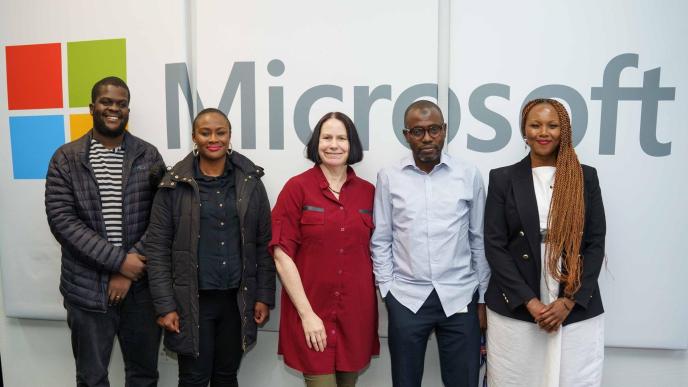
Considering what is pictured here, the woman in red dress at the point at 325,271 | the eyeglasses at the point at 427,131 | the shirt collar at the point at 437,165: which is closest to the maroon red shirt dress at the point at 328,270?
the woman in red dress at the point at 325,271

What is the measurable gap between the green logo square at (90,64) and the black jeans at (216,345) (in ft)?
4.45

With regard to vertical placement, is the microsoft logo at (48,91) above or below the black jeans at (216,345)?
above

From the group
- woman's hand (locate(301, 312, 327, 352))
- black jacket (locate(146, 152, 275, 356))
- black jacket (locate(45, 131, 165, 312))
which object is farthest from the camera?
black jacket (locate(45, 131, 165, 312))

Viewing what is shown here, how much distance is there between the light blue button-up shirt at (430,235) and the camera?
178 centimetres

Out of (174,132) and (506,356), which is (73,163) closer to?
(174,132)

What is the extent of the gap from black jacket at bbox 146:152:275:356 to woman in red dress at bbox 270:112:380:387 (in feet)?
0.56

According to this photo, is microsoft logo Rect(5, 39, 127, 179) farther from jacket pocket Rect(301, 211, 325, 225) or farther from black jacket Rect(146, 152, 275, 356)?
jacket pocket Rect(301, 211, 325, 225)

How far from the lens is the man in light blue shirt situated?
5.84 feet

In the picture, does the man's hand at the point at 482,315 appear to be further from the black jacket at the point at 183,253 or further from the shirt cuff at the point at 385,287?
the black jacket at the point at 183,253

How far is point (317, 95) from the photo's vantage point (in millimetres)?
2266

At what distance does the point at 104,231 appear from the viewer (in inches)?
79.5

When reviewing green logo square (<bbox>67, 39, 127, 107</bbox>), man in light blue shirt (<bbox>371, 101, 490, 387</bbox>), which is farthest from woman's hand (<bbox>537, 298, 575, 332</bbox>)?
green logo square (<bbox>67, 39, 127, 107</bbox>)

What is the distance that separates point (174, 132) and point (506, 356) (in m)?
1.95

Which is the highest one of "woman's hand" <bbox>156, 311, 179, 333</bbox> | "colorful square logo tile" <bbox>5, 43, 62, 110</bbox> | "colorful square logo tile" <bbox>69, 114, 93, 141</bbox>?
"colorful square logo tile" <bbox>5, 43, 62, 110</bbox>
